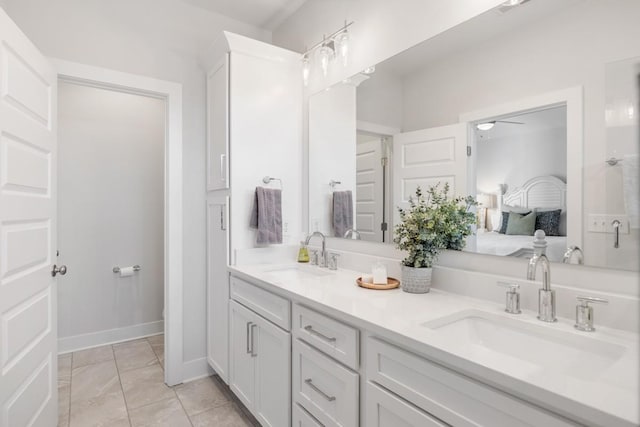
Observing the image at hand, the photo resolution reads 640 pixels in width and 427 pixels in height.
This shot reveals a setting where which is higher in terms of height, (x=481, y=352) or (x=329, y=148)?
(x=329, y=148)

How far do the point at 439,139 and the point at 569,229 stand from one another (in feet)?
2.09

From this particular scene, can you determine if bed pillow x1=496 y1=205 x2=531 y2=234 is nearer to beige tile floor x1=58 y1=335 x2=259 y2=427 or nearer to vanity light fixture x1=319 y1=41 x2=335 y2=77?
vanity light fixture x1=319 y1=41 x2=335 y2=77

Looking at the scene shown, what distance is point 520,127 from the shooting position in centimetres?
128

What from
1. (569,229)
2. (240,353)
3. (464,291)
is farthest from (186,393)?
(569,229)

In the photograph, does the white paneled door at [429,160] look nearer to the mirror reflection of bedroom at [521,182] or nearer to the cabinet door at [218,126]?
the mirror reflection of bedroom at [521,182]

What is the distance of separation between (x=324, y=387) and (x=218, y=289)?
1.20 metres

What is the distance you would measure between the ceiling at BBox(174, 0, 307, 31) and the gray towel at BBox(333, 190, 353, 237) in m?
1.38

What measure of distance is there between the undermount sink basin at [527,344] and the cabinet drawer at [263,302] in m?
0.68

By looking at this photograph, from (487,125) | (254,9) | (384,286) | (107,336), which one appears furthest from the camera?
(107,336)

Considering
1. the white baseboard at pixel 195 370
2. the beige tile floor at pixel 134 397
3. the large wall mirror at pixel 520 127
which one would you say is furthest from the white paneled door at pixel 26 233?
the large wall mirror at pixel 520 127

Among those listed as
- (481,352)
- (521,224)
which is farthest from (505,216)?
(481,352)

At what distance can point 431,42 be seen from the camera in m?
1.60

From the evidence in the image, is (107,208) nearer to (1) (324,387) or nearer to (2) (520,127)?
(1) (324,387)

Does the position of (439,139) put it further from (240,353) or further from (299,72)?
(240,353)
